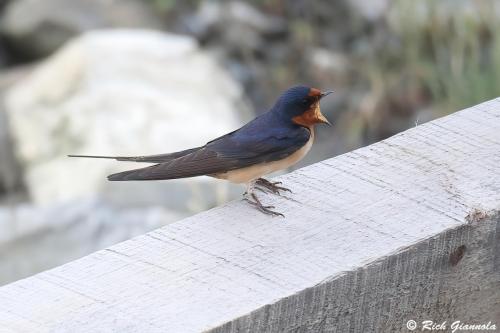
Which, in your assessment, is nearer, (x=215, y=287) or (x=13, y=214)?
(x=215, y=287)

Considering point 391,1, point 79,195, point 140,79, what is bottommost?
point 79,195

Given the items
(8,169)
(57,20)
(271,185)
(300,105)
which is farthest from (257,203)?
(57,20)

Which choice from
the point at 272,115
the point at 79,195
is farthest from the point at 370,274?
the point at 79,195

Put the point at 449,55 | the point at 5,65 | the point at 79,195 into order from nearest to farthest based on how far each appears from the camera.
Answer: the point at 79,195
the point at 449,55
the point at 5,65

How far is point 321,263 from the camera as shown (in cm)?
171

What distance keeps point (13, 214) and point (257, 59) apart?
2.61 metres

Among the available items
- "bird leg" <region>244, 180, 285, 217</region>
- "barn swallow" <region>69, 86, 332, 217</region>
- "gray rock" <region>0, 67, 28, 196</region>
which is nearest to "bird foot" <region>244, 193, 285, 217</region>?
"bird leg" <region>244, 180, 285, 217</region>

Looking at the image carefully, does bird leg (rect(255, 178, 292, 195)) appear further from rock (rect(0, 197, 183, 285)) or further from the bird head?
rock (rect(0, 197, 183, 285))

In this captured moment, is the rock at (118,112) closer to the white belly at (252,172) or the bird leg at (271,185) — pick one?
the white belly at (252,172)

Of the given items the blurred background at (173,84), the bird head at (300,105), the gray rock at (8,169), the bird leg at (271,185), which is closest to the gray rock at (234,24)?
the blurred background at (173,84)

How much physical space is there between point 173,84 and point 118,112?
550 millimetres

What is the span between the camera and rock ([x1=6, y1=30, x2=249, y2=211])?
5004mm

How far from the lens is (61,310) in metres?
1.58

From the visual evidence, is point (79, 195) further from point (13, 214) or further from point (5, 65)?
point (5, 65)
